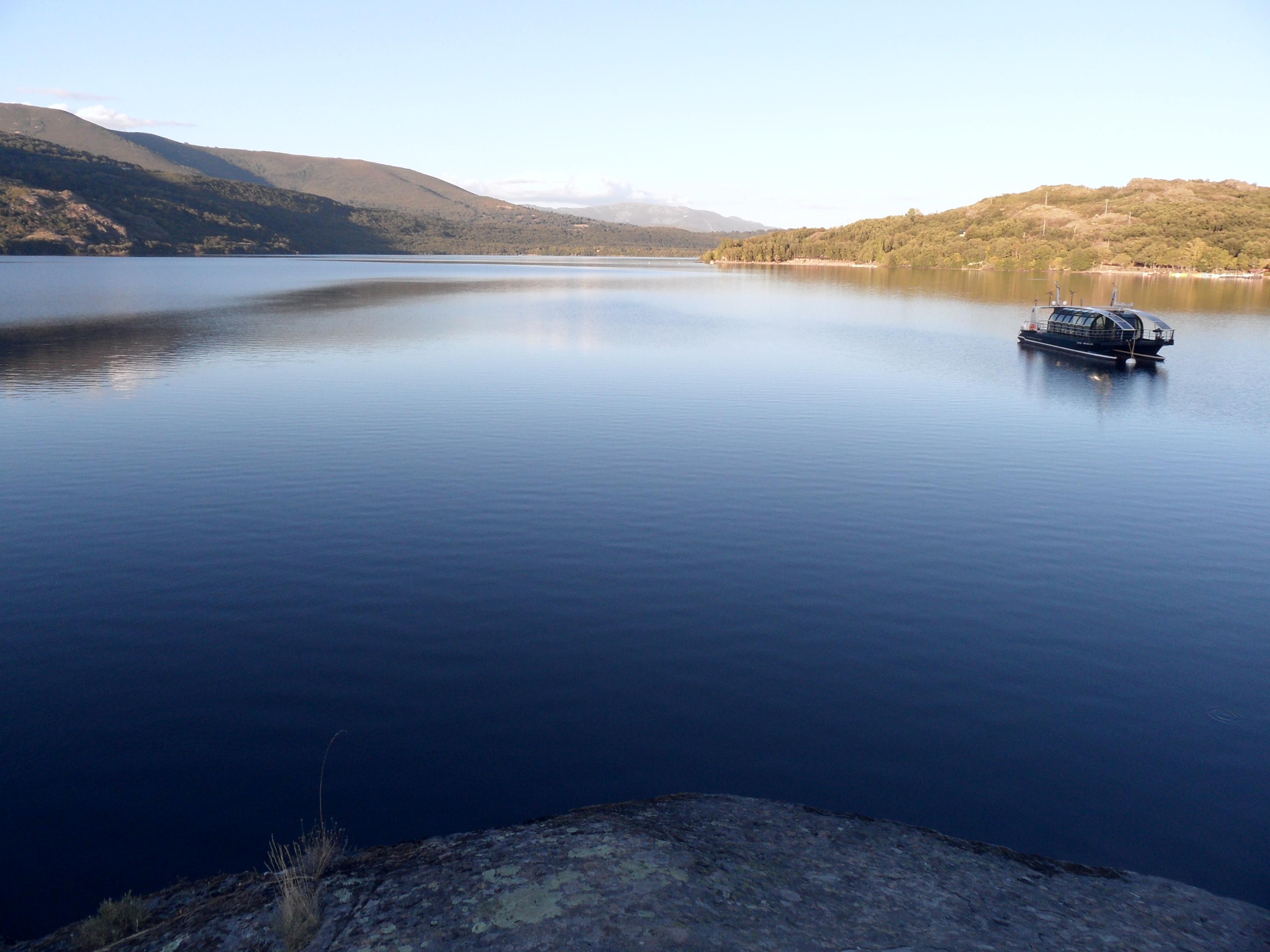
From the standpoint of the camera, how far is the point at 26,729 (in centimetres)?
1119

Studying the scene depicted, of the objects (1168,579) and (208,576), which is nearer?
(208,576)

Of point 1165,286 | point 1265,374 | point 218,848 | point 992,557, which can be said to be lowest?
point 218,848

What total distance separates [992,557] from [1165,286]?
538ft

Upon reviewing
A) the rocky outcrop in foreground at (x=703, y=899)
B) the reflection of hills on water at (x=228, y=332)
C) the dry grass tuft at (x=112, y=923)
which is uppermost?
the reflection of hills on water at (x=228, y=332)

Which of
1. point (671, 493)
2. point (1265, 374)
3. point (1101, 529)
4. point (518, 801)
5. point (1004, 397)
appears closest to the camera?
point (518, 801)

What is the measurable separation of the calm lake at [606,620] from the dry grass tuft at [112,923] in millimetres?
902

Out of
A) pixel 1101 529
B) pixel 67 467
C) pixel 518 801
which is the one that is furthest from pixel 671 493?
pixel 67 467

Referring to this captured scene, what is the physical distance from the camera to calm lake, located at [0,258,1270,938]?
10.1 m

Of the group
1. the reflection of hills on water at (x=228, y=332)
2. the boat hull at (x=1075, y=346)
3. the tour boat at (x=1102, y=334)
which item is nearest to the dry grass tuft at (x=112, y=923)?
the reflection of hills on water at (x=228, y=332)

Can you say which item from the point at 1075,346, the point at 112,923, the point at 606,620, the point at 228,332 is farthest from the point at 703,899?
the point at 1075,346

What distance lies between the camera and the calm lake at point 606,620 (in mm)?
10109

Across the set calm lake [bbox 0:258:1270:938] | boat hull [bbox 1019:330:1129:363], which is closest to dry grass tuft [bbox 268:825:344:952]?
calm lake [bbox 0:258:1270:938]

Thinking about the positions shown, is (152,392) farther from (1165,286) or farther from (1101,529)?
(1165,286)

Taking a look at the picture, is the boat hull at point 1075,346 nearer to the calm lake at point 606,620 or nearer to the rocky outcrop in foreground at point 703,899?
the calm lake at point 606,620
